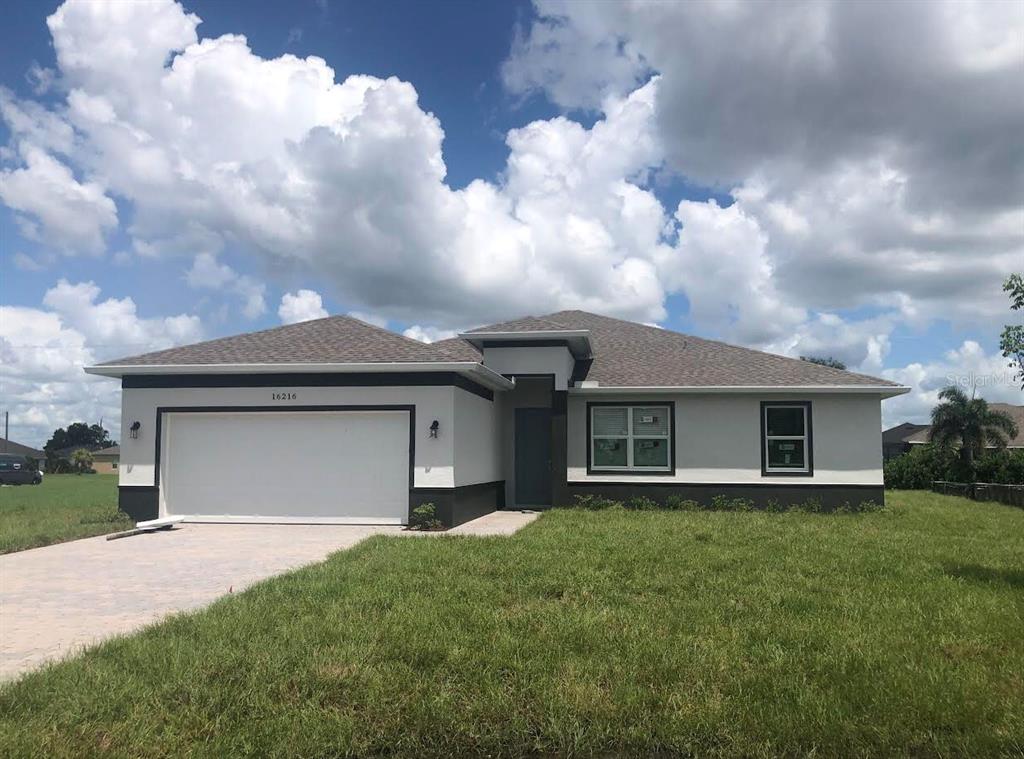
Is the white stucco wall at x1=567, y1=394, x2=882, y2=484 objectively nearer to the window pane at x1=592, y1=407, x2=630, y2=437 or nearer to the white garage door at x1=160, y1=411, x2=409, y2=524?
the window pane at x1=592, y1=407, x2=630, y2=437

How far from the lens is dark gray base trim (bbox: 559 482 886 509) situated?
688 inches

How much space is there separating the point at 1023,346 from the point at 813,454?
17.5 feet

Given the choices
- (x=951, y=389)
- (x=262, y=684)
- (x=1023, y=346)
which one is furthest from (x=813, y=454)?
(x=951, y=389)

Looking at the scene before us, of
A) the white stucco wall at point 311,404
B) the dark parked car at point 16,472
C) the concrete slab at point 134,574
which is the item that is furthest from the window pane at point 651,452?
the dark parked car at point 16,472

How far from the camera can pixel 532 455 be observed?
19.4 metres

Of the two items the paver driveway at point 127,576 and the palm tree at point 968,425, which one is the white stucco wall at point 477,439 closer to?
the paver driveway at point 127,576

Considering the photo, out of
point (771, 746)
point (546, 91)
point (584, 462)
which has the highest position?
point (546, 91)

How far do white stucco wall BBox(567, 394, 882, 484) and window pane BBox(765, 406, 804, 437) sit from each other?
10.2 inches

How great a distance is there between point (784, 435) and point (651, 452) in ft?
9.63

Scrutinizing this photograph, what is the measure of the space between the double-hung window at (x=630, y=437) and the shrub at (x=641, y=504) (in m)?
0.67

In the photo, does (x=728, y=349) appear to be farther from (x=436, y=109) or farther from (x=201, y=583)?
(x=201, y=583)

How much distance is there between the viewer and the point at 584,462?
1814 centimetres

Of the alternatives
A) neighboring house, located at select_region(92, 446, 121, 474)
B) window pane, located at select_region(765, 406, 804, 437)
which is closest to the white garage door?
window pane, located at select_region(765, 406, 804, 437)

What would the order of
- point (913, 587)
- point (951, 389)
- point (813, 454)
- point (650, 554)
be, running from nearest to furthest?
point (913, 587), point (650, 554), point (813, 454), point (951, 389)
